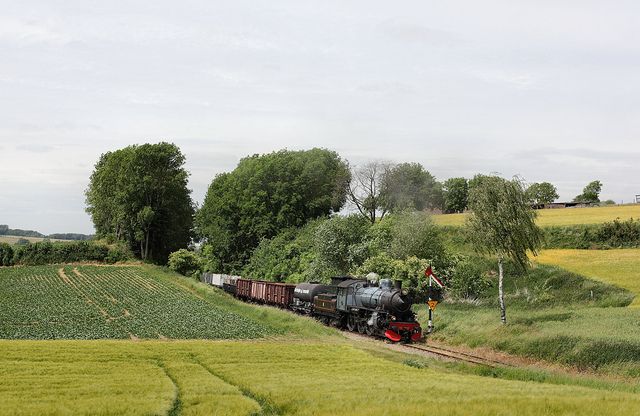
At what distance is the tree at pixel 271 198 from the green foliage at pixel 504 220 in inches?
2255

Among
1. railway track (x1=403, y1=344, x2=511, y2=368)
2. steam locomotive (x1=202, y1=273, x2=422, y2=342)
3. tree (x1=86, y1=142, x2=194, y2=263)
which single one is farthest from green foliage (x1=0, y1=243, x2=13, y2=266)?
railway track (x1=403, y1=344, x2=511, y2=368)

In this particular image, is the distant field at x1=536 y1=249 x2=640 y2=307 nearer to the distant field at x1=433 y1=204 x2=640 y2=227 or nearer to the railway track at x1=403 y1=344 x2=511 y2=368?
the distant field at x1=433 y1=204 x2=640 y2=227

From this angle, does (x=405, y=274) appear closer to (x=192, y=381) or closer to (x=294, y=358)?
(x=294, y=358)

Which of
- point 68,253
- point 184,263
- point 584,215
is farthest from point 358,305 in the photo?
point 68,253

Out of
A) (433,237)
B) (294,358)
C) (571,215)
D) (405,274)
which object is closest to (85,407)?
(294,358)

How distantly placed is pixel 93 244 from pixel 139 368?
89128 millimetres

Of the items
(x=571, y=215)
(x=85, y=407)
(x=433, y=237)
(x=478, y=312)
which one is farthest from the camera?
(x=571, y=215)

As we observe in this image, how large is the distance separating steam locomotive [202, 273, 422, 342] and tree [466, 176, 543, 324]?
241 inches

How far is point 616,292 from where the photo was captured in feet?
150

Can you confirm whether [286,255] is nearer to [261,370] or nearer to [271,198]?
[271,198]

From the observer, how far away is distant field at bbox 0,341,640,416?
17.8 m

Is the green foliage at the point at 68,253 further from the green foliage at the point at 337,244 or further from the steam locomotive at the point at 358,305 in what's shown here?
the steam locomotive at the point at 358,305

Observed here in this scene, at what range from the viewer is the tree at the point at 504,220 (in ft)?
127

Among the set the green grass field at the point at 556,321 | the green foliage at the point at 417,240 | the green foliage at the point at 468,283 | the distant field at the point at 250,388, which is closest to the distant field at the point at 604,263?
the green grass field at the point at 556,321
